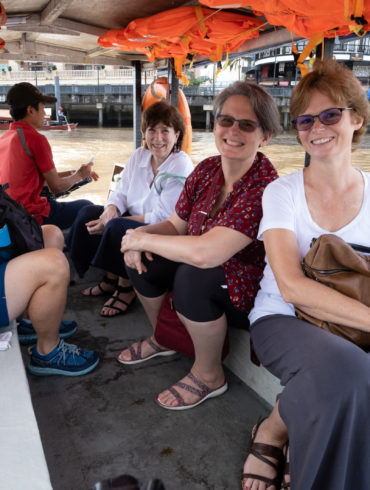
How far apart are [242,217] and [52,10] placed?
2.64 m

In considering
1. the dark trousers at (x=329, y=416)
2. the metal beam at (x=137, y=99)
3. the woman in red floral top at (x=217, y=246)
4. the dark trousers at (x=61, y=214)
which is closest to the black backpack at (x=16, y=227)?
the woman in red floral top at (x=217, y=246)

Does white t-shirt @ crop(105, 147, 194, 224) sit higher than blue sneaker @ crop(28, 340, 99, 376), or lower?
higher

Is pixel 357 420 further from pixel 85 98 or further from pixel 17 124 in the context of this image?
pixel 85 98

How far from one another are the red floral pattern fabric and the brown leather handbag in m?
0.41

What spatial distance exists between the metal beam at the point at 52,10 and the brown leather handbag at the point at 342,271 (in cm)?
271

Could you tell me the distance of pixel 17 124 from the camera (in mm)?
3088

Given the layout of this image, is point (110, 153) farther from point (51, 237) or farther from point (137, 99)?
point (51, 237)

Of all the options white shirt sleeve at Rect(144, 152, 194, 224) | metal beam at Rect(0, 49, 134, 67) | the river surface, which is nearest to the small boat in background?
the river surface

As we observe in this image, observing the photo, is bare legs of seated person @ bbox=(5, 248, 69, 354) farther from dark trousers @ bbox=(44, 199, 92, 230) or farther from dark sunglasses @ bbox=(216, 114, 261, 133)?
dark trousers @ bbox=(44, 199, 92, 230)

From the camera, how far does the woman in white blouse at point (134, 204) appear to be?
8.77 ft

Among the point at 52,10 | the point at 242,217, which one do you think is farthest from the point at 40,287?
the point at 52,10

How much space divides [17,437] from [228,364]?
124 centimetres

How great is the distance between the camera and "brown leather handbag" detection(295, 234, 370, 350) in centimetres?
133

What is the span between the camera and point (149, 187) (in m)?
2.97
